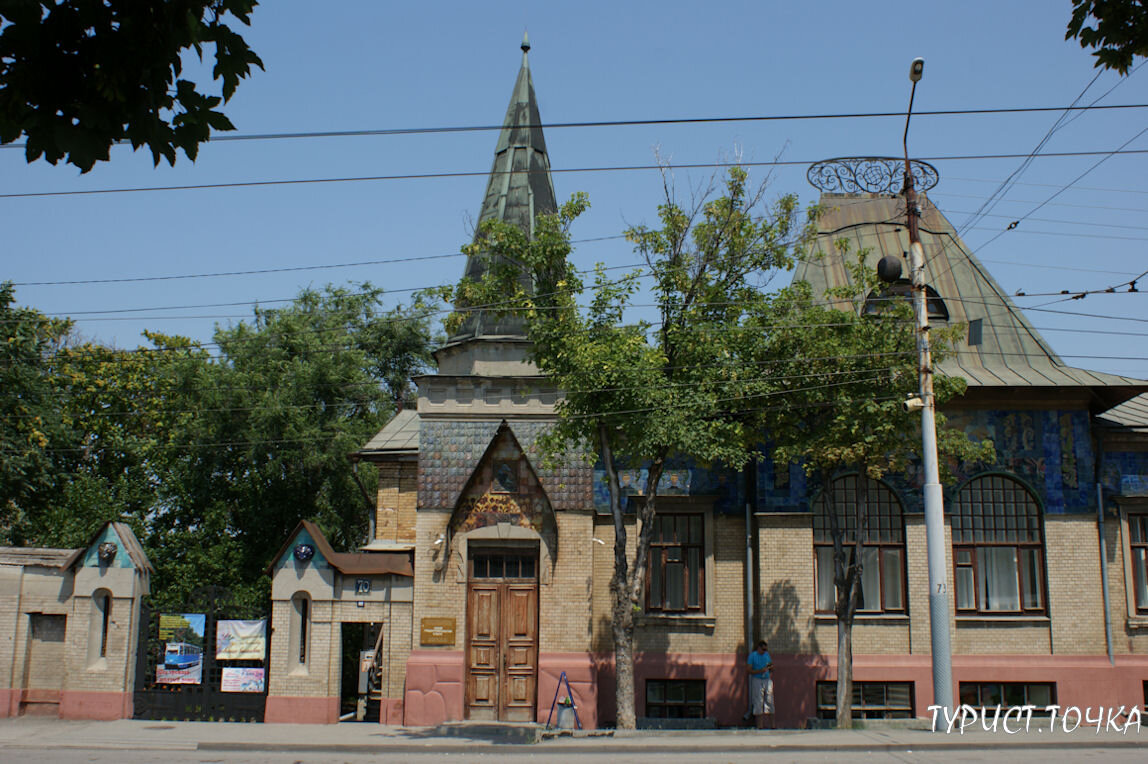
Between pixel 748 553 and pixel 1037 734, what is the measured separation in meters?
6.05

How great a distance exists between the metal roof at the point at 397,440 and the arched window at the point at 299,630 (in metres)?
3.90

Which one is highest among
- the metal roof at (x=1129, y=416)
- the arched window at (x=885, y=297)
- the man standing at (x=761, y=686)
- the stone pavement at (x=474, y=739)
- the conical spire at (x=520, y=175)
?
the conical spire at (x=520, y=175)

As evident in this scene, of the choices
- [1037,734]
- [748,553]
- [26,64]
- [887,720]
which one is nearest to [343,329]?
[748,553]

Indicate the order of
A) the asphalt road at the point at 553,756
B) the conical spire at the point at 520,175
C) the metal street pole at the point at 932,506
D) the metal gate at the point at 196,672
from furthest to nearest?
1. the conical spire at the point at 520,175
2. the metal gate at the point at 196,672
3. the metal street pole at the point at 932,506
4. the asphalt road at the point at 553,756

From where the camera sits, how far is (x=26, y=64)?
5.06m

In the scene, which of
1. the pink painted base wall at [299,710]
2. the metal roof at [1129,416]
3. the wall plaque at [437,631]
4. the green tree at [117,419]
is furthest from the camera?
the green tree at [117,419]

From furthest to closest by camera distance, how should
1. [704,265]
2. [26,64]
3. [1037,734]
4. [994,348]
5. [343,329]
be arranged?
[343,329]
[994,348]
[704,265]
[1037,734]
[26,64]

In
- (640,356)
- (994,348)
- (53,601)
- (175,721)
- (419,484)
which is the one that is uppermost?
(994,348)

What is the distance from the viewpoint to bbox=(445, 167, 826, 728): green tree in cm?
1645

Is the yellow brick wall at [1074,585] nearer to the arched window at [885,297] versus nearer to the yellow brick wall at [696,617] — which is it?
the arched window at [885,297]

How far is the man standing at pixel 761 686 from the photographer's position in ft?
62.0

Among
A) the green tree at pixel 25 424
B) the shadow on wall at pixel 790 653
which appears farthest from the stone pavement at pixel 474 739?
the green tree at pixel 25 424

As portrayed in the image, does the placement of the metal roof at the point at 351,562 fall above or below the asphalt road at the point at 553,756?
above

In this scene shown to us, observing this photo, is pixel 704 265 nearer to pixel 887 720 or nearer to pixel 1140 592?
pixel 887 720
